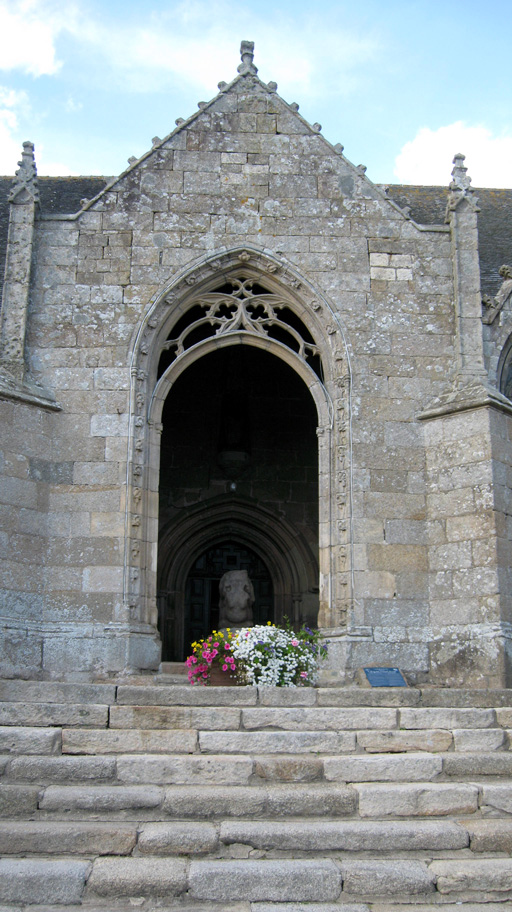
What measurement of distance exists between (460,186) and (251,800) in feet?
25.2

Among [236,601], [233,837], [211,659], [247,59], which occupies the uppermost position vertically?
[247,59]

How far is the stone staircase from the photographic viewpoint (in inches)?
208

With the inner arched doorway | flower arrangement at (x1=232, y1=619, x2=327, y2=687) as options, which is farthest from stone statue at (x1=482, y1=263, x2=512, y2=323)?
flower arrangement at (x1=232, y1=619, x2=327, y2=687)

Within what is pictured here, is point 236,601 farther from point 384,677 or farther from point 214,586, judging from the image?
point 214,586

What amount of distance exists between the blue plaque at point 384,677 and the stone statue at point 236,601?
2275mm

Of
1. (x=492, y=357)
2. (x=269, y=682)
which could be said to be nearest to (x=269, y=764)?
(x=269, y=682)

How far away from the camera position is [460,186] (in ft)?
36.8

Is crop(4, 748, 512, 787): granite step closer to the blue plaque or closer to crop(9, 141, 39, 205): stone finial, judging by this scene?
the blue plaque

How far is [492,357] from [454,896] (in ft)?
22.2

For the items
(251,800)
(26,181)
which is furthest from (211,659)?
(26,181)

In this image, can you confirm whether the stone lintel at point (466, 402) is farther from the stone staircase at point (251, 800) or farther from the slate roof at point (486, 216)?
the stone staircase at point (251, 800)

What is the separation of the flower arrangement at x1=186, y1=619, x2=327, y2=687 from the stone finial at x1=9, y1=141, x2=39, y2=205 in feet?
17.1

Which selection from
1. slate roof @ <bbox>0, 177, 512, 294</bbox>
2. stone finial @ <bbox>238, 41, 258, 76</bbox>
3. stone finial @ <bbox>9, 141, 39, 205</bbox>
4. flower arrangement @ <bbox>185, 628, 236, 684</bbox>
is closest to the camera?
flower arrangement @ <bbox>185, 628, 236, 684</bbox>

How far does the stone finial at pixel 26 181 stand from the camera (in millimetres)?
10809
